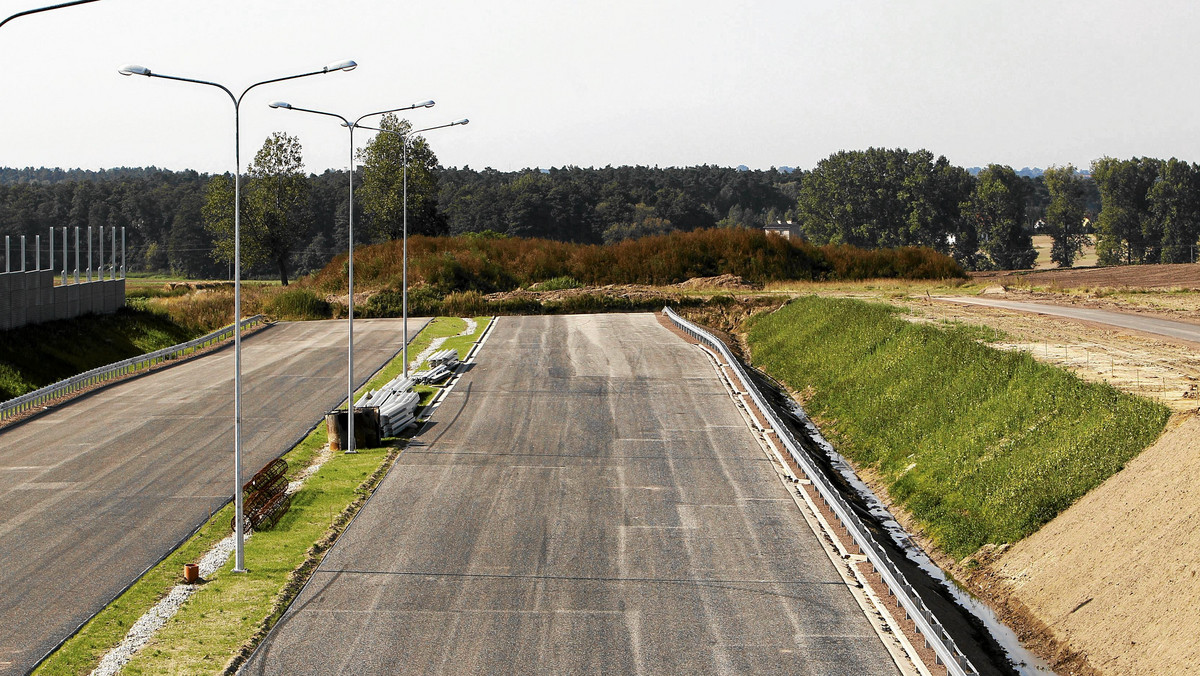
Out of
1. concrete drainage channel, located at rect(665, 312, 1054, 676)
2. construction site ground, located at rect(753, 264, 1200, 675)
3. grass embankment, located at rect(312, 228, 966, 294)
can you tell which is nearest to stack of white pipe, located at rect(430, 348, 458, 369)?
concrete drainage channel, located at rect(665, 312, 1054, 676)

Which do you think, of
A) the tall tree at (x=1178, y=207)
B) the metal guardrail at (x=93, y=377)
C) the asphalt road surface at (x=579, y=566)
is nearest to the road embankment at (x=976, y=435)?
the asphalt road surface at (x=579, y=566)

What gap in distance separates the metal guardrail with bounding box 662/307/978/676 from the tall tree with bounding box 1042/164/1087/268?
10475cm

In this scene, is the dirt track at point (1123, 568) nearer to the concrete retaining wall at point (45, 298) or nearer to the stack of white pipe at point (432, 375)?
the stack of white pipe at point (432, 375)

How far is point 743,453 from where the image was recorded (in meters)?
30.8

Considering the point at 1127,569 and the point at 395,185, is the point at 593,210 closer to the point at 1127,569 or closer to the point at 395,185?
the point at 395,185

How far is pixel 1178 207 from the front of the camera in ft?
387

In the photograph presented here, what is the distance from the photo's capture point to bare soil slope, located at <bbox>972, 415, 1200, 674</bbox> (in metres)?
17.8

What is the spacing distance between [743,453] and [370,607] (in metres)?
14.5

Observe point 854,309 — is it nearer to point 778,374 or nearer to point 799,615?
point 778,374

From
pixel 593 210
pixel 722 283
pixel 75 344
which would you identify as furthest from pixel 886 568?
pixel 593 210

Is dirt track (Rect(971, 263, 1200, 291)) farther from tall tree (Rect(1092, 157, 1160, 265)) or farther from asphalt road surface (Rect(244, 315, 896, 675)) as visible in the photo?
asphalt road surface (Rect(244, 315, 896, 675))

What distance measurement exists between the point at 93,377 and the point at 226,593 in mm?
25203

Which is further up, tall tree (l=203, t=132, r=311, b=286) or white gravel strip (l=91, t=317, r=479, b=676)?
tall tree (l=203, t=132, r=311, b=286)

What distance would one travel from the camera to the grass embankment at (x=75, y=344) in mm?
42094
